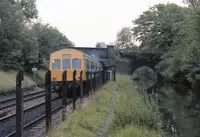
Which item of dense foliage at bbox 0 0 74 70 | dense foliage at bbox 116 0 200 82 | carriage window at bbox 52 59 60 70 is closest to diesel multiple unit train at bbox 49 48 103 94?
carriage window at bbox 52 59 60 70

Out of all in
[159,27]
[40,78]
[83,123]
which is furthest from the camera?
[159,27]

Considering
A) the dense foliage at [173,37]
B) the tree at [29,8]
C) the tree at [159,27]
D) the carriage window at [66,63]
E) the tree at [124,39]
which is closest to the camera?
the carriage window at [66,63]

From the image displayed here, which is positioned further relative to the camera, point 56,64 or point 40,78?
point 40,78

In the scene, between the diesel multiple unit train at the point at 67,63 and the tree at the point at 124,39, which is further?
the tree at the point at 124,39

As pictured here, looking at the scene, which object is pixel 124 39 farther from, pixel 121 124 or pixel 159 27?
Result: pixel 121 124

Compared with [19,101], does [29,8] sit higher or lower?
higher

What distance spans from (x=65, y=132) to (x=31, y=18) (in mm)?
41180

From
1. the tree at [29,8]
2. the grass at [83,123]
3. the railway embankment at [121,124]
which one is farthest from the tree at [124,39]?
the railway embankment at [121,124]

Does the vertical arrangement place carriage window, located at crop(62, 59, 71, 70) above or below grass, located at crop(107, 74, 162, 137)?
above

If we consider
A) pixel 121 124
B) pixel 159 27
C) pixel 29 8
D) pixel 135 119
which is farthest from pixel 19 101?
pixel 159 27

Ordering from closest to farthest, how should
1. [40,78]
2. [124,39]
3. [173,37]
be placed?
[40,78], [173,37], [124,39]

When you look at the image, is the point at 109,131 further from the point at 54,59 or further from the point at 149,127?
the point at 54,59

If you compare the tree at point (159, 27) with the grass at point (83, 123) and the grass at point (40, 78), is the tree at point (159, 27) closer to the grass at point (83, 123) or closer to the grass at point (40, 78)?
the grass at point (40, 78)

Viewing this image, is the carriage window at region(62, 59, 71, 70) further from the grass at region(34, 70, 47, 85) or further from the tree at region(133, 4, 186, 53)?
the tree at region(133, 4, 186, 53)
